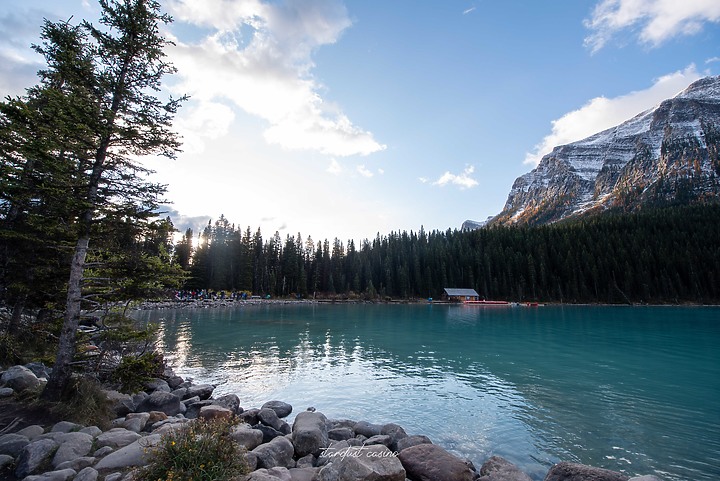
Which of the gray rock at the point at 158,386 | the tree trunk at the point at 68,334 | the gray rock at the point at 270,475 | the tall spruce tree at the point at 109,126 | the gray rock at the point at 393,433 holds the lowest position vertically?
the gray rock at the point at 393,433

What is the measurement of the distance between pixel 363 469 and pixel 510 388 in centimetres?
1281

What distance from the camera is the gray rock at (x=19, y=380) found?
10188mm

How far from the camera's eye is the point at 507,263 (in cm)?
11744

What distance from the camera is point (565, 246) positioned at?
4695 inches

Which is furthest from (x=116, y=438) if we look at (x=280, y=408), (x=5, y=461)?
(x=280, y=408)

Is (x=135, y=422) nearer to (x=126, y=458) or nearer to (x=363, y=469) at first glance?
(x=126, y=458)

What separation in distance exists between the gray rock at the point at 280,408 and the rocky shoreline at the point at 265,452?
1820 mm

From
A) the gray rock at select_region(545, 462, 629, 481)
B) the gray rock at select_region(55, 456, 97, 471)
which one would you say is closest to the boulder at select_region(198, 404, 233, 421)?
the gray rock at select_region(55, 456, 97, 471)

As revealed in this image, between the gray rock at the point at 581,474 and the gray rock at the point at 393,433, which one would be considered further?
the gray rock at the point at 393,433

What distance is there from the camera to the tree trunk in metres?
9.48

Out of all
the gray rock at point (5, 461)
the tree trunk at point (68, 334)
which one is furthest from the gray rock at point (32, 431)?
the tree trunk at point (68, 334)

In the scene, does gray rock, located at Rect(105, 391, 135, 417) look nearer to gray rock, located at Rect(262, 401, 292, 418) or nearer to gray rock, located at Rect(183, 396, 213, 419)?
gray rock, located at Rect(183, 396, 213, 419)

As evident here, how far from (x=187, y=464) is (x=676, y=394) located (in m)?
21.3

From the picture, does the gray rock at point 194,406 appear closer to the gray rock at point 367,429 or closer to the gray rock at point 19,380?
the gray rock at point 19,380
